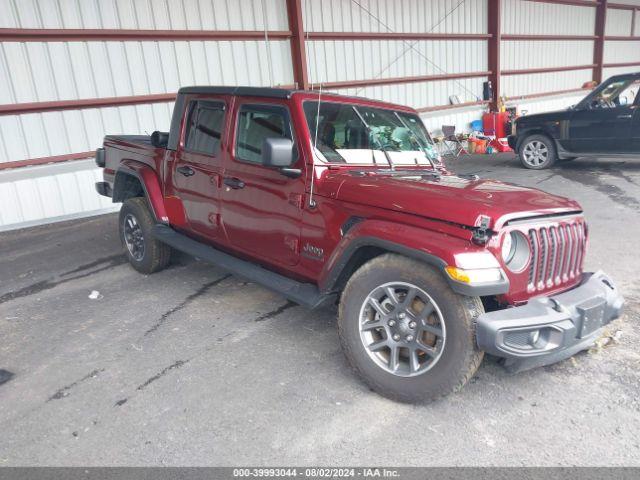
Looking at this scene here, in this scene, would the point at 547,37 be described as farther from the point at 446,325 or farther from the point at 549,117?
the point at 446,325

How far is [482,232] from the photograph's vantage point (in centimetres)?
262

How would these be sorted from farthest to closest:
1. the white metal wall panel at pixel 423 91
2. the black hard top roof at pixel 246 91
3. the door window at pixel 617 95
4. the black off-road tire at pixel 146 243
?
the white metal wall panel at pixel 423 91 < the door window at pixel 617 95 < the black off-road tire at pixel 146 243 < the black hard top roof at pixel 246 91

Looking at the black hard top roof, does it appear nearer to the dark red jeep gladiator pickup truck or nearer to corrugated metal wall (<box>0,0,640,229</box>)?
the dark red jeep gladiator pickup truck

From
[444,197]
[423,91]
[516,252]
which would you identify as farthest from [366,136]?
[423,91]

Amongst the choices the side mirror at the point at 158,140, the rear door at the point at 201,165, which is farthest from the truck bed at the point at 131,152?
the rear door at the point at 201,165

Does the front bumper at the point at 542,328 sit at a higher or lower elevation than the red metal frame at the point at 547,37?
lower

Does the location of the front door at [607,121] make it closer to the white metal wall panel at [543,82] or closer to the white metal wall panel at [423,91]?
the white metal wall panel at [423,91]

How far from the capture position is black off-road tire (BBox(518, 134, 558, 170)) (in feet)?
34.7

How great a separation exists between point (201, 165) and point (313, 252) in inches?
59.7

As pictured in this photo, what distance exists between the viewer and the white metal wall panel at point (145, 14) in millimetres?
7797

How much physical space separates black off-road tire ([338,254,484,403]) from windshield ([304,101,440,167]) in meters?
0.98

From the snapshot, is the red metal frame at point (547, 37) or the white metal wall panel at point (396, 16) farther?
the red metal frame at point (547, 37)

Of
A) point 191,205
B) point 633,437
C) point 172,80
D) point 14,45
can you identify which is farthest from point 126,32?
point 633,437

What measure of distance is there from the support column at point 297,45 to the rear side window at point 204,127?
23.3ft
